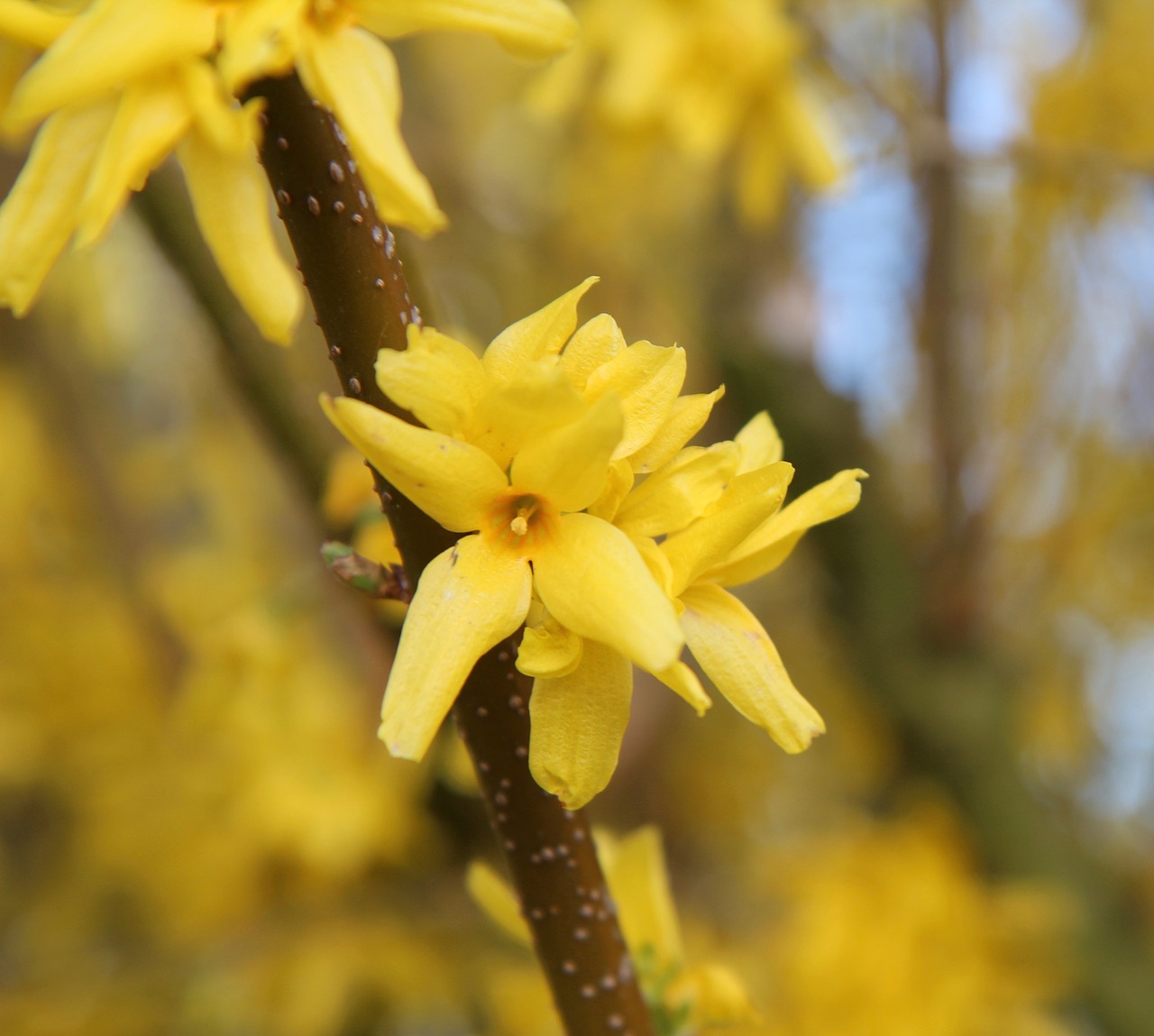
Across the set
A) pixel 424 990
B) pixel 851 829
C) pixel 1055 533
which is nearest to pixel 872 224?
pixel 1055 533

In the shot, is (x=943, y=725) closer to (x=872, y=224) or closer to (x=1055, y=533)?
(x=1055, y=533)

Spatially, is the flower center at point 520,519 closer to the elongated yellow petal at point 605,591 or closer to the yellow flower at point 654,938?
the elongated yellow petal at point 605,591

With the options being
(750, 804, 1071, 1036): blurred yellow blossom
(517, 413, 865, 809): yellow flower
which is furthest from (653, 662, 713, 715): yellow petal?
(750, 804, 1071, 1036): blurred yellow blossom

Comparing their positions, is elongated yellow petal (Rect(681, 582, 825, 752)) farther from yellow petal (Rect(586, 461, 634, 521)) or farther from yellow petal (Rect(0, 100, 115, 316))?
yellow petal (Rect(0, 100, 115, 316))

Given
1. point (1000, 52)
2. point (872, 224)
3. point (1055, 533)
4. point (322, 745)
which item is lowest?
point (1055, 533)

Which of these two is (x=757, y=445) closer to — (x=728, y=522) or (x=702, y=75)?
(x=728, y=522)

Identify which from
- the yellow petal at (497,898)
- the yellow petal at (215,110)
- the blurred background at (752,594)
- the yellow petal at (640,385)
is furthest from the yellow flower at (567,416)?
the blurred background at (752,594)
